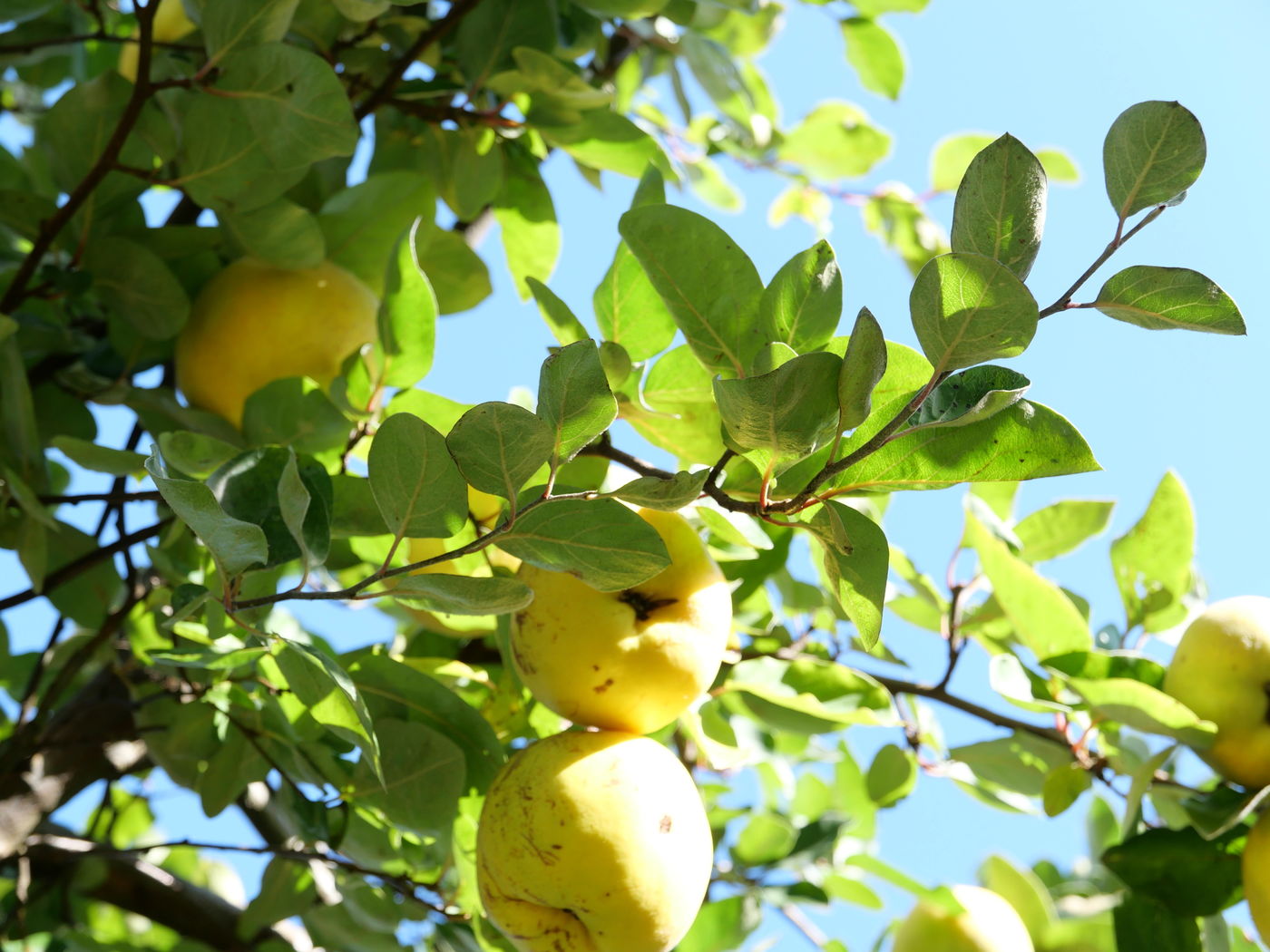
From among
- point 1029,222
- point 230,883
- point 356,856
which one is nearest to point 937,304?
point 1029,222

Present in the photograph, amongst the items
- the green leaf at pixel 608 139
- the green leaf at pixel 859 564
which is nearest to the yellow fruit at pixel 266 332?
the green leaf at pixel 608 139

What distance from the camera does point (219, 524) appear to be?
1.89 feet

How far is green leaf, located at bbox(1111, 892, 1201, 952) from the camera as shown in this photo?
0.91 metres

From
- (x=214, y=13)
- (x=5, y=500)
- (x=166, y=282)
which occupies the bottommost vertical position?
(x=5, y=500)

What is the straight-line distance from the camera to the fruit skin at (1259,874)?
835mm

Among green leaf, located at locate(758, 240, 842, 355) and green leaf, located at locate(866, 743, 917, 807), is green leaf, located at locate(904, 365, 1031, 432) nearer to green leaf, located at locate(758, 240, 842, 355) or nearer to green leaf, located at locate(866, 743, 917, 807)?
green leaf, located at locate(758, 240, 842, 355)

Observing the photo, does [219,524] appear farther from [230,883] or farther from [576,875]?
[230,883]

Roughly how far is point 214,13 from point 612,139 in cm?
37

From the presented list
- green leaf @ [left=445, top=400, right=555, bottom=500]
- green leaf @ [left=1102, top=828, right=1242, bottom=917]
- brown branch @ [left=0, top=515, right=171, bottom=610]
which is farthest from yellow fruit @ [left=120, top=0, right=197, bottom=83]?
green leaf @ [left=1102, top=828, right=1242, bottom=917]

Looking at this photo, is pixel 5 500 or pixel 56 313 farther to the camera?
pixel 56 313

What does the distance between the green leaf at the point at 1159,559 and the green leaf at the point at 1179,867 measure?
0.22m

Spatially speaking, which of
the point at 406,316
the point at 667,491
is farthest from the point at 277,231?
the point at 667,491

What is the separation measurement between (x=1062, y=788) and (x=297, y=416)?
708 millimetres

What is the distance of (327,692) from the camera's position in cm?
64
